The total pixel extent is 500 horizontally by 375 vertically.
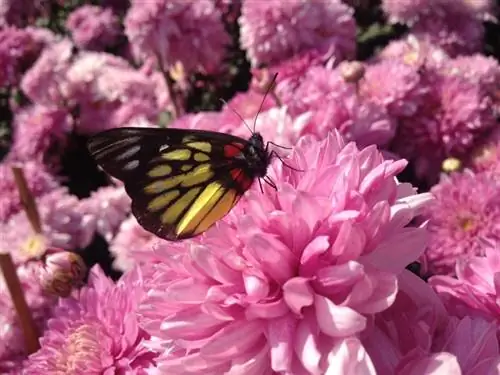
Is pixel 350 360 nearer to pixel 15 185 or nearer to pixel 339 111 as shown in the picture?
pixel 339 111

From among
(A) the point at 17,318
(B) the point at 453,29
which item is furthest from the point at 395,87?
(A) the point at 17,318

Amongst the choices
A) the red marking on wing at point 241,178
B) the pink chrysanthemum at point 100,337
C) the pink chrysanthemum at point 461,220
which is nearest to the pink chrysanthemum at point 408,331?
the red marking on wing at point 241,178

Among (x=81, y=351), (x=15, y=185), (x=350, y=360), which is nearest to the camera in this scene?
(x=350, y=360)

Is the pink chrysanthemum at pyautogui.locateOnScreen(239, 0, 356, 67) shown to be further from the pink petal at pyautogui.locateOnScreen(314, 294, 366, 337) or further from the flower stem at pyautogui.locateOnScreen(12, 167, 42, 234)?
the pink petal at pyautogui.locateOnScreen(314, 294, 366, 337)

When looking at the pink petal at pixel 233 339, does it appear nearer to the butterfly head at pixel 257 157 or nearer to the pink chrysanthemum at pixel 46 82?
the butterfly head at pixel 257 157

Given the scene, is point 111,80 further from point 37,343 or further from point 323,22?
point 37,343

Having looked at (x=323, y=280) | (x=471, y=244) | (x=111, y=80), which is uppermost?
(x=323, y=280)

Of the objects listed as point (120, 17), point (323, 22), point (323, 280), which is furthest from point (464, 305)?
point (120, 17)
